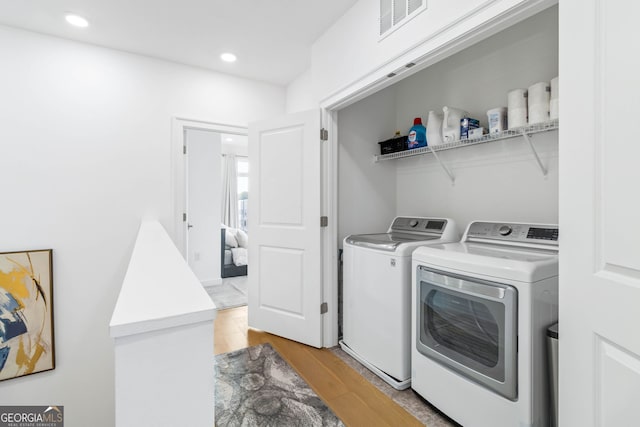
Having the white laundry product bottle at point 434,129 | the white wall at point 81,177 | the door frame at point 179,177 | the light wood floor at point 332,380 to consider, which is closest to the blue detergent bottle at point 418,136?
the white laundry product bottle at point 434,129

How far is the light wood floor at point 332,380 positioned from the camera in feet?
5.50

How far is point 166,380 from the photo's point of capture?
51 centimetres

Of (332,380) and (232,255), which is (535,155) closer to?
(332,380)

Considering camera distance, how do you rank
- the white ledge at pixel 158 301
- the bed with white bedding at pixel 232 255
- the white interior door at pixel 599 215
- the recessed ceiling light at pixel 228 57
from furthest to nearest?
the bed with white bedding at pixel 232 255 → the recessed ceiling light at pixel 228 57 → the white interior door at pixel 599 215 → the white ledge at pixel 158 301

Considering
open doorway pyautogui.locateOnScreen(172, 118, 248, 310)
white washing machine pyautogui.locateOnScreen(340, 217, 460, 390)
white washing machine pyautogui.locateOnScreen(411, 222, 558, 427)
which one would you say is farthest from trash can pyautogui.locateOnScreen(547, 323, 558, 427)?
open doorway pyautogui.locateOnScreen(172, 118, 248, 310)

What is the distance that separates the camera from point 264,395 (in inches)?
73.4

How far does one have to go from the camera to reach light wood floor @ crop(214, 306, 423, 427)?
1676 millimetres

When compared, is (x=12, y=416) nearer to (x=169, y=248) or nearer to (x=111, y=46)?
(x=169, y=248)

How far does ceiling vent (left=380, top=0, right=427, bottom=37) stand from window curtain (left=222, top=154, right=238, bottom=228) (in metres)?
5.64

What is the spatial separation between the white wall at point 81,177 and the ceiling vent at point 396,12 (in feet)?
6.89

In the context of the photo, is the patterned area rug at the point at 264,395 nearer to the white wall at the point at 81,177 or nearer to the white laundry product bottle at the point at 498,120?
the white wall at the point at 81,177

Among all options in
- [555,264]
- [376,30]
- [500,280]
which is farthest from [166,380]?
[376,30]

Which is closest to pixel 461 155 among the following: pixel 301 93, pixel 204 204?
pixel 301 93

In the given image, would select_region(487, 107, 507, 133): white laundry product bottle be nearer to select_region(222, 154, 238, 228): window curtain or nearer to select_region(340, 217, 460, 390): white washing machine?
select_region(340, 217, 460, 390): white washing machine
